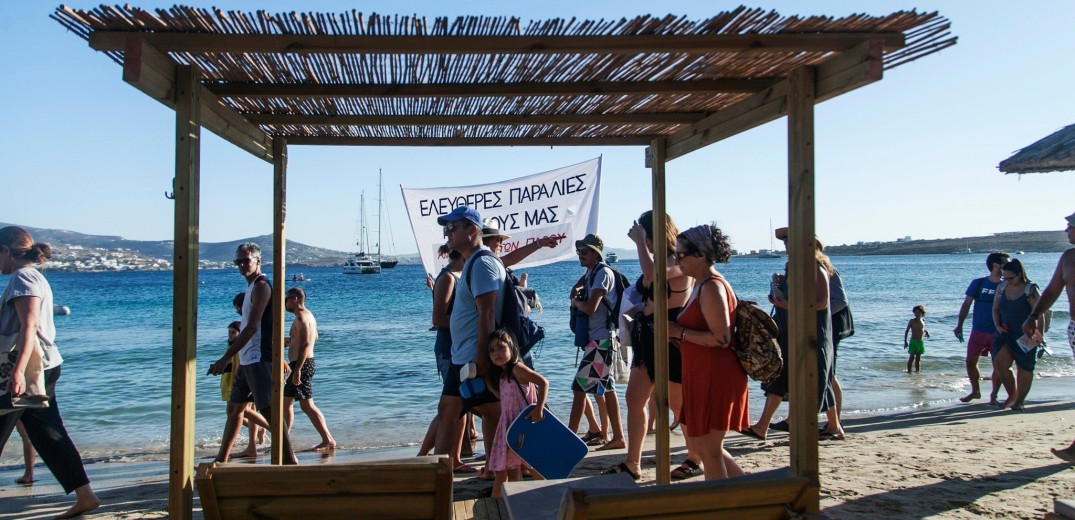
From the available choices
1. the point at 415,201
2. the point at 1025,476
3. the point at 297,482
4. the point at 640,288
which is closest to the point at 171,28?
the point at 297,482

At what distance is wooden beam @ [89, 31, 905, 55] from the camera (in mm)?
2920

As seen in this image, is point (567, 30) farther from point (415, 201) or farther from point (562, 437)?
point (415, 201)

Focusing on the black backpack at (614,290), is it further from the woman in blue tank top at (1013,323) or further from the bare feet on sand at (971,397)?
the bare feet on sand at (971,397)

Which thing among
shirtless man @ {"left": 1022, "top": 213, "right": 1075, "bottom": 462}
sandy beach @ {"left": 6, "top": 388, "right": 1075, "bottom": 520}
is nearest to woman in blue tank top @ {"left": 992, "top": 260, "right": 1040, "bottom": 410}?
sandy beach @ {"left": 6, "top": 388, "right": 1075, "bottom": 520}

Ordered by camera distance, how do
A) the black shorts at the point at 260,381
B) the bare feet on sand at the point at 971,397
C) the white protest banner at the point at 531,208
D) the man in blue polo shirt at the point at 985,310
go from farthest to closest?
the bare feet on sand at the point at 971,397, the man in blue polo shirt at the point at 985,310, the white protest banner at the point at 531,208, the black shorts at the point at 260,381

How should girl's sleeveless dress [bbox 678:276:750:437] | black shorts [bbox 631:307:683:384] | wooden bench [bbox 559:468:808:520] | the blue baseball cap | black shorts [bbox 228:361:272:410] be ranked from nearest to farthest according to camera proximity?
wooden bench [bbox 559:468:808:520], girl's sleeveless dress [bbox 678:276:750:437], the blue baseball cap, black shorts [bbox 631:307:683:384], black shorts [bbox 228:361:272:410]

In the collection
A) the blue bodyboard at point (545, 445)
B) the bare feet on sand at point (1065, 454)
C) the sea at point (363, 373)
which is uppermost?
the blue bodyboard at point (545, 445)

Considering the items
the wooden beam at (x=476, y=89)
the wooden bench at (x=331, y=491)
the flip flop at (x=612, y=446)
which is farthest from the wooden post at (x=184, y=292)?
the flip flop at (x=612, y=446)

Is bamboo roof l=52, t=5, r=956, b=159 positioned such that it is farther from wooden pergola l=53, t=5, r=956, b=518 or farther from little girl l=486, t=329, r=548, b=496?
little girl l=486, t=329, r=548, b=496

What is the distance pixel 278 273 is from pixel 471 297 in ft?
4.42

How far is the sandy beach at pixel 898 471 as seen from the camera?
15.4 feet

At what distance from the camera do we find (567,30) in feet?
9.91

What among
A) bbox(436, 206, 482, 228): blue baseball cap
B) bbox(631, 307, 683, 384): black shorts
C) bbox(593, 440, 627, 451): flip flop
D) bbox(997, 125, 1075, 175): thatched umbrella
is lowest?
bbox(593, 440, 627, 451): flip flop

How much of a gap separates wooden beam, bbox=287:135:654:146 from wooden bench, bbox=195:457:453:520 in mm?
2544
